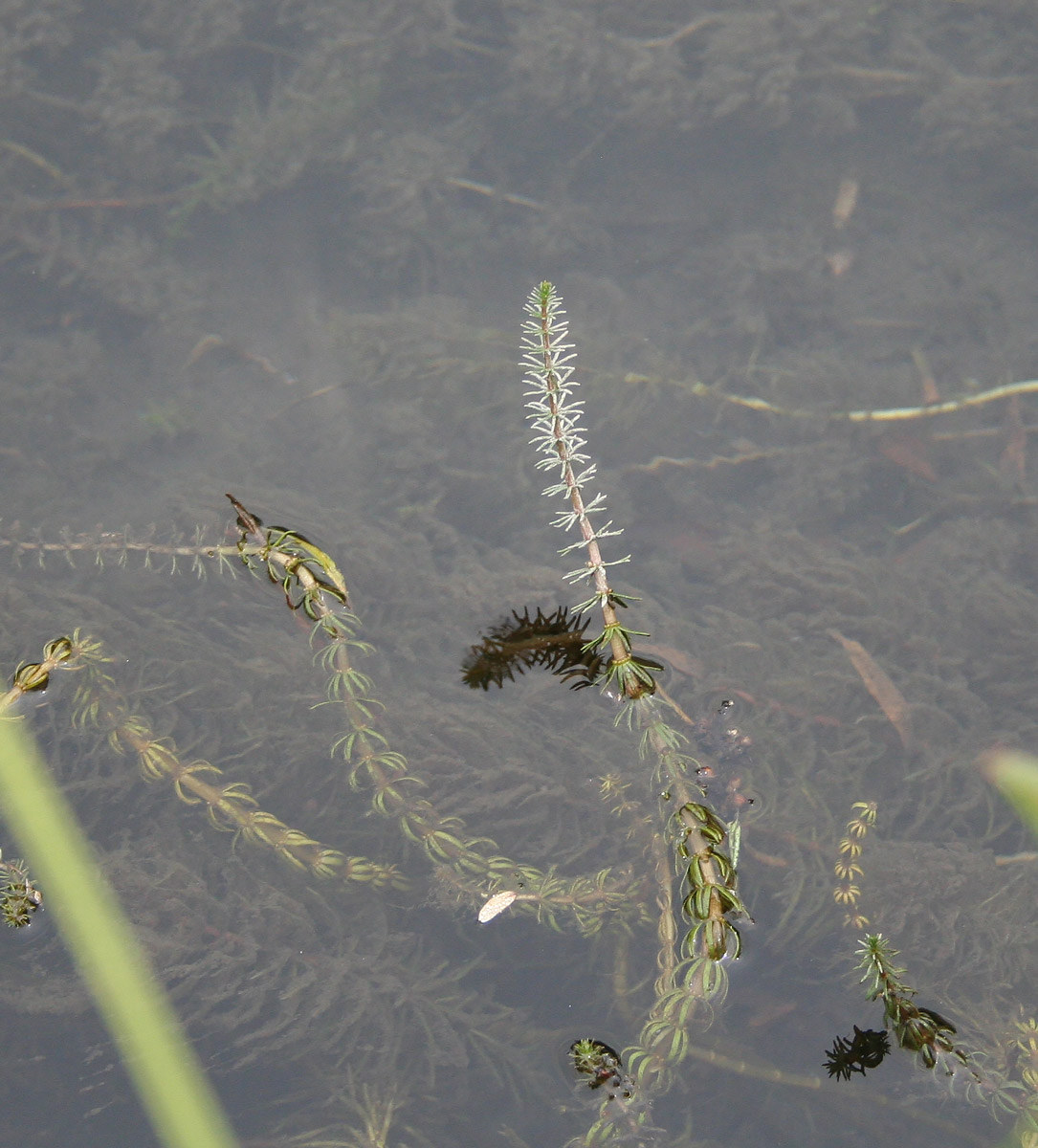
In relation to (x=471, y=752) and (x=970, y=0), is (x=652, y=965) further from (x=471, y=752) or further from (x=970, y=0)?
(x=970, y=0)

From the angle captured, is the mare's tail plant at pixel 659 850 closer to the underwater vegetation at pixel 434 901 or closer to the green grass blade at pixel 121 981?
the underwater vegetation at pixel 434 901

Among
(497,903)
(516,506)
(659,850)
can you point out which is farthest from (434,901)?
(516,506)

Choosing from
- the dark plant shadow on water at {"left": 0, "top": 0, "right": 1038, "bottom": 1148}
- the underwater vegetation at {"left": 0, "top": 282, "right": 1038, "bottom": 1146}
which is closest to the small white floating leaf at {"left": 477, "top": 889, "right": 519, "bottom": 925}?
the underwater vegetation at {"left": 0, "top": 282, "right": 1038, "bottom": 1146}

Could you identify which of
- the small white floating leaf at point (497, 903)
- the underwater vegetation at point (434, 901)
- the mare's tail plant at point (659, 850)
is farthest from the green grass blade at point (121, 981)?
the mare's tail plant at point (659, 850)

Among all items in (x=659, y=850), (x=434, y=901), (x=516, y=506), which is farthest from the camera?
(x=516, y=506)

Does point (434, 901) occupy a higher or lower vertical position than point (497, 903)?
lower

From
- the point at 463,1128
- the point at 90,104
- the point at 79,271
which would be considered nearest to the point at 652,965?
the point at 463,1128

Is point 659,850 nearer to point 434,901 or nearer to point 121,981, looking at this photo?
point 434,901
